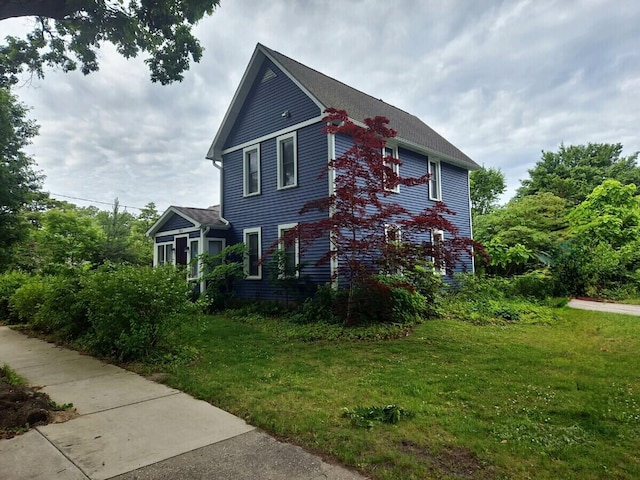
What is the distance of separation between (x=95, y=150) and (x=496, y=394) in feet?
86.8

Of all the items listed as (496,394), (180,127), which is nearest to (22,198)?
(180,127)

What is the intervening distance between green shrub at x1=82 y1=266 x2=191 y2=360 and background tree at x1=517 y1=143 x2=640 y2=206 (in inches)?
1040

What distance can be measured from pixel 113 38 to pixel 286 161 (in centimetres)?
637

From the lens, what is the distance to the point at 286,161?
12117 mm

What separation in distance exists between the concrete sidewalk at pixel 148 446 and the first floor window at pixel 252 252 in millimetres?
7983

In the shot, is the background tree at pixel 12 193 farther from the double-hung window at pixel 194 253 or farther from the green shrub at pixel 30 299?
the double-hung window at pixel 194 253

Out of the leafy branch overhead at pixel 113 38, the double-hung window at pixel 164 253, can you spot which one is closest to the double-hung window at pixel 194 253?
the double-hung window at pixel 164 253

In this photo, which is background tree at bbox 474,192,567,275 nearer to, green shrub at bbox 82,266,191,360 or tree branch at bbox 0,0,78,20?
green shrub at bbox 82,266,191,360

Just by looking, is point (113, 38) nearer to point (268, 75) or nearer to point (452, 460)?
Result: point (268, 75)

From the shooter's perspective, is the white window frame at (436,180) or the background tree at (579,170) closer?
the white window frame at (436,180)

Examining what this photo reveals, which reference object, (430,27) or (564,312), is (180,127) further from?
(564,312)

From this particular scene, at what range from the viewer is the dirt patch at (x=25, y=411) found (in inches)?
137

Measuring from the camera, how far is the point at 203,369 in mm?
5453

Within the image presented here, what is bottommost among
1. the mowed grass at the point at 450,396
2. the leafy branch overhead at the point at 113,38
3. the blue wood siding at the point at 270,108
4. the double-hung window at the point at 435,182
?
the mowed grass at the point at 450,396
